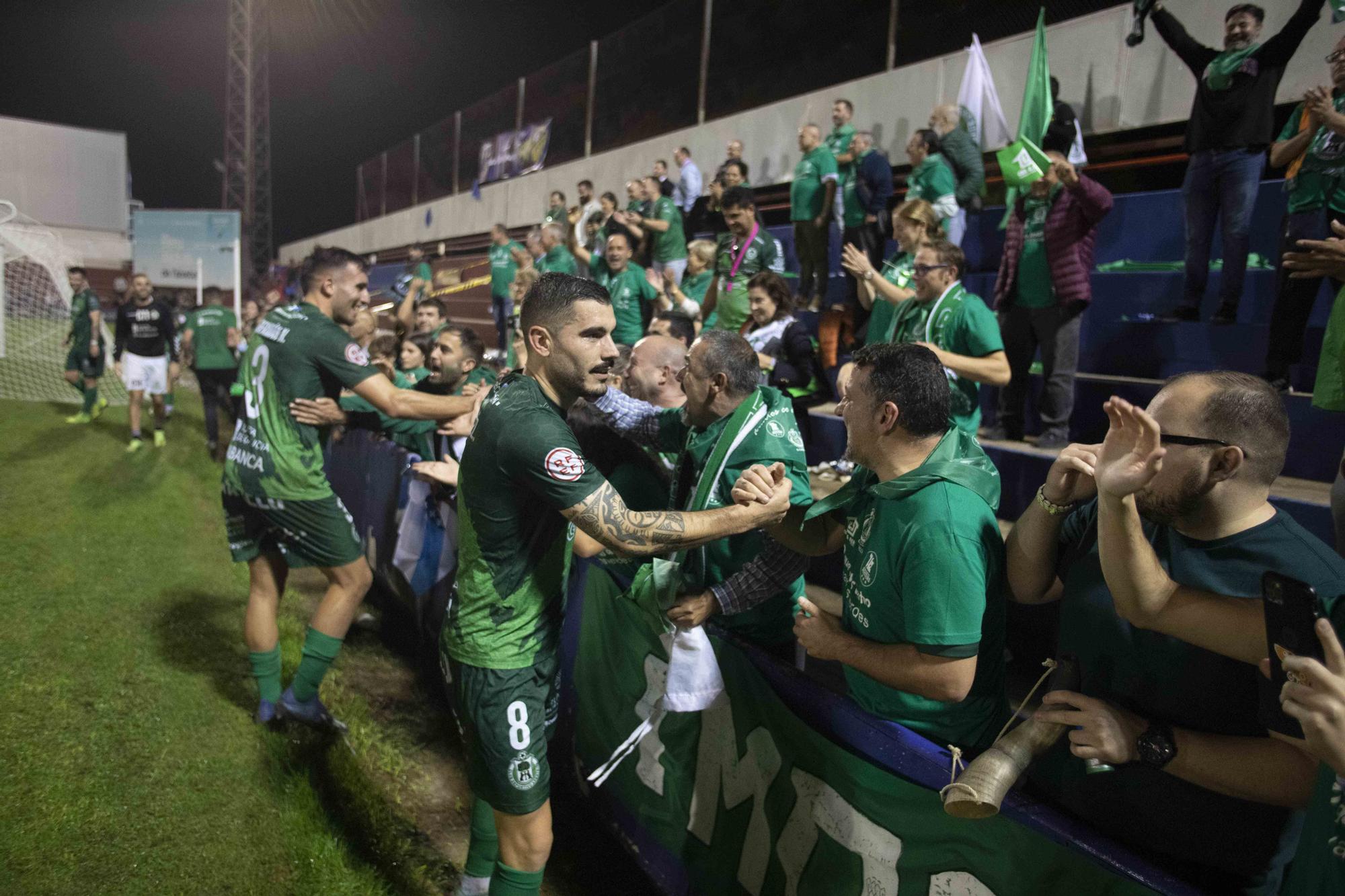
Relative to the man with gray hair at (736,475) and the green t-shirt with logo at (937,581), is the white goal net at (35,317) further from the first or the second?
the green t-shirt with logo at (937,581)

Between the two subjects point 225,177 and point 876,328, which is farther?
point 225,177

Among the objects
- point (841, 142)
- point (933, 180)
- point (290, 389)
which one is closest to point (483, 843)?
point (290, 389)

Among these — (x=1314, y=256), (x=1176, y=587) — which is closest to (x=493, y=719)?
(x=1176, y=587)

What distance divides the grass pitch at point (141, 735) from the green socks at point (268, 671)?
206 mm

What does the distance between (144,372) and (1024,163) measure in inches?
442

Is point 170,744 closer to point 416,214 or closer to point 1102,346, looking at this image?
point 1102,346

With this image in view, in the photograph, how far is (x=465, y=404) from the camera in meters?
4.39

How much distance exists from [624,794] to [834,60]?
39.9 feet

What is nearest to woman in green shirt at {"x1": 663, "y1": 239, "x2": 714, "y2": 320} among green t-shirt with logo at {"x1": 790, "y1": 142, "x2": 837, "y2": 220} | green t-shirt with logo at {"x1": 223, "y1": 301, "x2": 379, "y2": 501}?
green t-shirt with logo at {"x1": 790, "y1": 142, "x2": 837, "y2": 220}

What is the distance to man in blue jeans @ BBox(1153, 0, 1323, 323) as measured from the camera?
205 inches

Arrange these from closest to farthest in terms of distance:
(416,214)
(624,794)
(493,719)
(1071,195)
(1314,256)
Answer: (493,719) → (1314,256) → (624,794) → (1071,195) → (416,214)

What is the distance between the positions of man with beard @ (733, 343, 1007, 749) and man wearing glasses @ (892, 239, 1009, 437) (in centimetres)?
218

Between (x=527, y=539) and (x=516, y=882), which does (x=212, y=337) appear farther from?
(x=516, y=882)

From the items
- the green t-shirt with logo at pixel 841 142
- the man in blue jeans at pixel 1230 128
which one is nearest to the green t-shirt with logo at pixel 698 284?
the green t-shirt with logo at pixel 841 142
